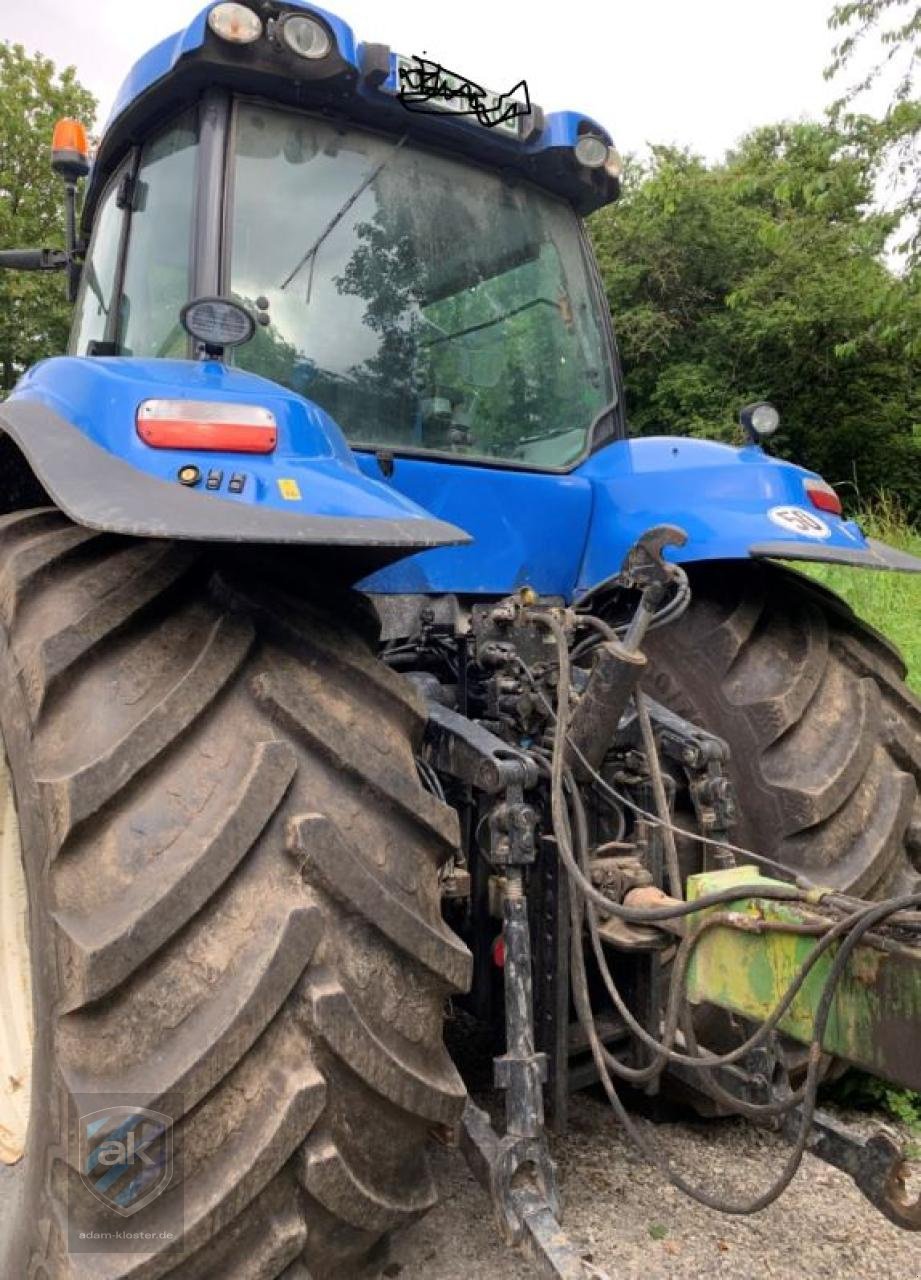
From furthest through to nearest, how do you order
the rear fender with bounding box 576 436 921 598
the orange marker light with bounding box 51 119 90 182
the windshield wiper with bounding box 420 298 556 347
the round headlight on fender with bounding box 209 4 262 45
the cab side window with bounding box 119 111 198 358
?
the orange marker light with bounding box 51 119 90 182 < the windshield wiper with bounding box 420 298 556 347 < the cab side window with bounding box 119 111 198 358 < the rear fender with bounding box 576 436 921 598 < the round headlight on fender with bounding box 209 4 262 45

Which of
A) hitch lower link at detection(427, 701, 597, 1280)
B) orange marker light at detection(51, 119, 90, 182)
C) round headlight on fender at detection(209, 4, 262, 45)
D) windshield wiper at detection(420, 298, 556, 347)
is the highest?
orange marker light at detection(51, 119, 90, 182)

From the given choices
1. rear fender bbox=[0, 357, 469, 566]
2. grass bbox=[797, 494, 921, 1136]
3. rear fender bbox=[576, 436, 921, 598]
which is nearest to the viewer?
rear fender bbox=[0, 357, 469, 566]

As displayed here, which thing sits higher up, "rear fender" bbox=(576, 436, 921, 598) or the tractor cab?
the tractor cab

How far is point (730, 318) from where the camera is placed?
49.1 ft

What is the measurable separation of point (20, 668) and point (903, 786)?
1789mm

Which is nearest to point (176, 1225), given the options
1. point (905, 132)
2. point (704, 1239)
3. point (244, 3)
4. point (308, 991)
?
point (308, 991)

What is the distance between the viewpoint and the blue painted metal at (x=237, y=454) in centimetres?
157

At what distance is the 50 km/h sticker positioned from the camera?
2254 mm

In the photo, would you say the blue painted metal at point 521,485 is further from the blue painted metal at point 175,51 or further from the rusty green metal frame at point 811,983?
the rusty green metal frame at point 811,983

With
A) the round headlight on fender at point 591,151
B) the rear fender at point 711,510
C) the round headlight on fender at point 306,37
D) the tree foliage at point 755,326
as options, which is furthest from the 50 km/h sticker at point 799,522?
the tree foliage at point 755,326

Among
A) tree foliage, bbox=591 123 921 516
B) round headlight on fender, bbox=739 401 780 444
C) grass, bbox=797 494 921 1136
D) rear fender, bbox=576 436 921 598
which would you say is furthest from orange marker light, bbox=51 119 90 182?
tree foliage, bbox=591 123 921 516

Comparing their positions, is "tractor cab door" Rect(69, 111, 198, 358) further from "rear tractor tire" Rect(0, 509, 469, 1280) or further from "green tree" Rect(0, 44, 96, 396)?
"green tree" Rect(0, 44, 96, 396)

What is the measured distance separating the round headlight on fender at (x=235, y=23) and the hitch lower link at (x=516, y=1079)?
157 cm

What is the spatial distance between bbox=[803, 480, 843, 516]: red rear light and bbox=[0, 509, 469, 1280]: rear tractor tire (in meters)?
1.26
